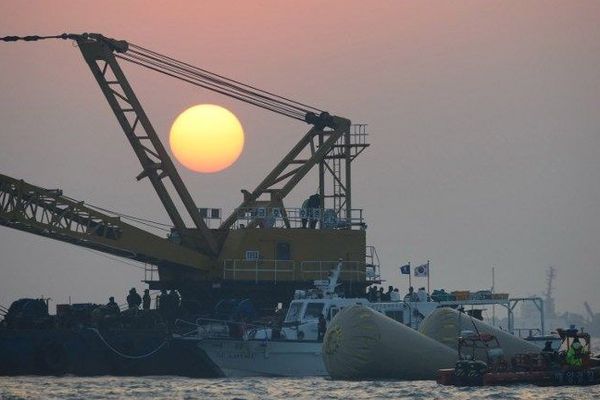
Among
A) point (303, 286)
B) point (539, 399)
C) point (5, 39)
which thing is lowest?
point (539, 399)

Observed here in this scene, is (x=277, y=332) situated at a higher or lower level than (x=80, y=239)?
lower

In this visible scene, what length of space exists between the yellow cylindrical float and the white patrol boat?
15.0 feet

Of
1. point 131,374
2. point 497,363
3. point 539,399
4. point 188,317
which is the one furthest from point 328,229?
point 539,399

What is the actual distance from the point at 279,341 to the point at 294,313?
3883mm

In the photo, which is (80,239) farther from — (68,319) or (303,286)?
(303,286)

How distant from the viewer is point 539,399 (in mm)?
65312

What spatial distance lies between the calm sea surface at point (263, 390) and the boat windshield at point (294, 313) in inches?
188

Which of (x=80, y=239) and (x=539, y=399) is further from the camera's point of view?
(x=80, y=239)

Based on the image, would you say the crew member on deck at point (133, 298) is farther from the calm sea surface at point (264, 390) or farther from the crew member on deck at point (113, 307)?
the calm sea surface at point (264, 390)

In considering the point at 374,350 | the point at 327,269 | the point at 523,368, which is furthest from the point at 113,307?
the point at 523,368

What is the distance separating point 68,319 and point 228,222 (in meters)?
14.2

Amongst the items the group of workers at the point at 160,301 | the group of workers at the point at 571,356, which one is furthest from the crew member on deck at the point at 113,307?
the group of workers at the point at 571,356

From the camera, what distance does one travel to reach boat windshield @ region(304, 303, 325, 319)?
81562 millimetres

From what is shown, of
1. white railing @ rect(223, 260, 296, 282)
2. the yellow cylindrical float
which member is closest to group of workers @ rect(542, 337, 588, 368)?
the yellow cylindrical float
